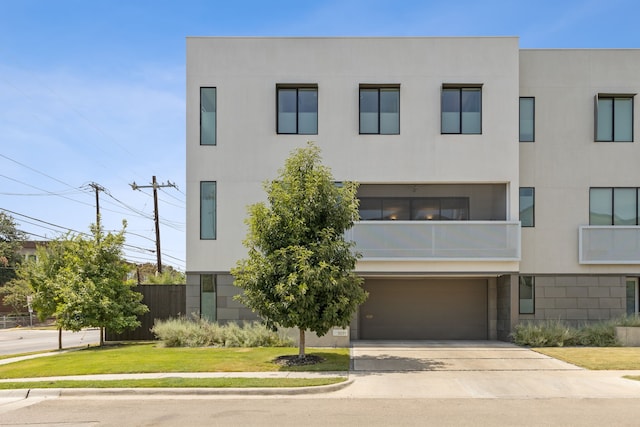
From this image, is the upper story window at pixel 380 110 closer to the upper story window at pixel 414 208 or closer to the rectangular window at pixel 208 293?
the upper story window at pixel 414 208

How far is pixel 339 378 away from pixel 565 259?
442 inches

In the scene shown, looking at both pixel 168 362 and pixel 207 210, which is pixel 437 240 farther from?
pixel 168 362

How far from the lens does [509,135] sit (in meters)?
18.1

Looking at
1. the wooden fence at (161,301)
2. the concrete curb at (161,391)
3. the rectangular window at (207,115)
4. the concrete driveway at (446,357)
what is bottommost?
the concrete driveway at (446,357)

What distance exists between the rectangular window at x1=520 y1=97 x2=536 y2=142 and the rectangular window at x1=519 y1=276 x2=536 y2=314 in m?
5.14

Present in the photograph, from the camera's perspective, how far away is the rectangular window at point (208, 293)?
18438 mm

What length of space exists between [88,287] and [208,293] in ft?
13.1

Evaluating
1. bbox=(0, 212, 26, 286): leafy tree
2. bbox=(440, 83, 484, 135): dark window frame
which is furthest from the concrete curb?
bbox=(0, 212, 26, 286): leafy tree

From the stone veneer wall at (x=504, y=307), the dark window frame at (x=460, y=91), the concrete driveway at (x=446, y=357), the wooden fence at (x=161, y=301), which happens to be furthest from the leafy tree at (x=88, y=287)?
the stone veneer wall at (x=504, y=307)

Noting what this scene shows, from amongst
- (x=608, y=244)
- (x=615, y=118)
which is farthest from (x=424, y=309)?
(x=615, y=118)

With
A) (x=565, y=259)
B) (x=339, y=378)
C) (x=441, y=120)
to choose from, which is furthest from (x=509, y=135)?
(x=339, y=378)

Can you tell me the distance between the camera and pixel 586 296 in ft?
61.1

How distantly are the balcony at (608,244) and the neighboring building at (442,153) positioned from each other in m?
0.06

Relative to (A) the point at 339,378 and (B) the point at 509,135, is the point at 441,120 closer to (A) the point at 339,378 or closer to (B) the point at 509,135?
(B) the point at 509,135
